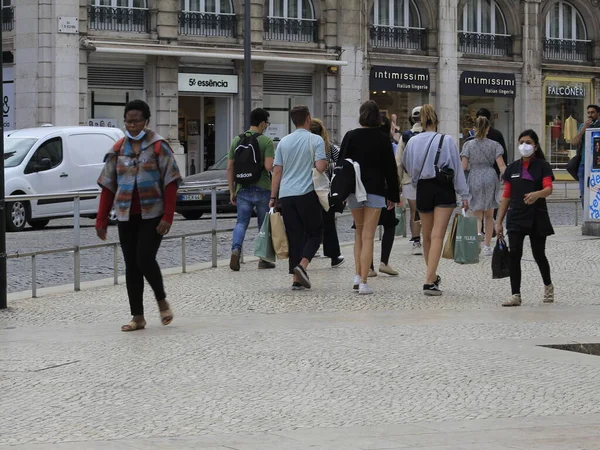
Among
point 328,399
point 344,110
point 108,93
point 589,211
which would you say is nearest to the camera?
point 328,399

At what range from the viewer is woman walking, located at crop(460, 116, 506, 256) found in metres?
16.8

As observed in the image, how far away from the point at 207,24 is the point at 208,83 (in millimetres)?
1636

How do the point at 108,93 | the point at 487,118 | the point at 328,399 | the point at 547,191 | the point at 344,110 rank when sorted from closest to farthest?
the point at 328,399, the point at 547,191, the point at 487,118, the point at 108,93, the point at 344,110

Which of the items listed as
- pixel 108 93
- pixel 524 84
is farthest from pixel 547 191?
pixel 524 84

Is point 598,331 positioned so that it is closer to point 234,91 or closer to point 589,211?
point 589,211

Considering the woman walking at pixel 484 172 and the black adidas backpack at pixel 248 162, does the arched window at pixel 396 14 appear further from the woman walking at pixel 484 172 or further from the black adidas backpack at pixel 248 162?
the black adidas backpack at pixel 248 162

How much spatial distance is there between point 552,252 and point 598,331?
6.98 meters

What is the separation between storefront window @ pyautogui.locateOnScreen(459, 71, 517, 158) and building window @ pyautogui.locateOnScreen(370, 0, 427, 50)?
6.96ft

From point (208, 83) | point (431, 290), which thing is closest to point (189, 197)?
point (431, 290)

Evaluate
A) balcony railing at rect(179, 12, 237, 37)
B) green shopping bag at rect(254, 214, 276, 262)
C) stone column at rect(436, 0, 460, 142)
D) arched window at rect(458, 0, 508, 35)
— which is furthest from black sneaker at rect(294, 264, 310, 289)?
arched window at rect(458, 0, 508, 35)

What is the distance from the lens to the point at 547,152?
1842 inches

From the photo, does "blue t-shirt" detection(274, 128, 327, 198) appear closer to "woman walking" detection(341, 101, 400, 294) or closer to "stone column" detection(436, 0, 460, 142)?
"woman walking" detection(341, 101, 400, 294)

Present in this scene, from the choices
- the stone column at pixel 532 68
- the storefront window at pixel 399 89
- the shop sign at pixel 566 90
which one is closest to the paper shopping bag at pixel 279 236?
the storefront window at pixel 399 89

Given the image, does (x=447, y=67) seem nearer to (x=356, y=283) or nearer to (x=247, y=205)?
(x=247, y=205)
